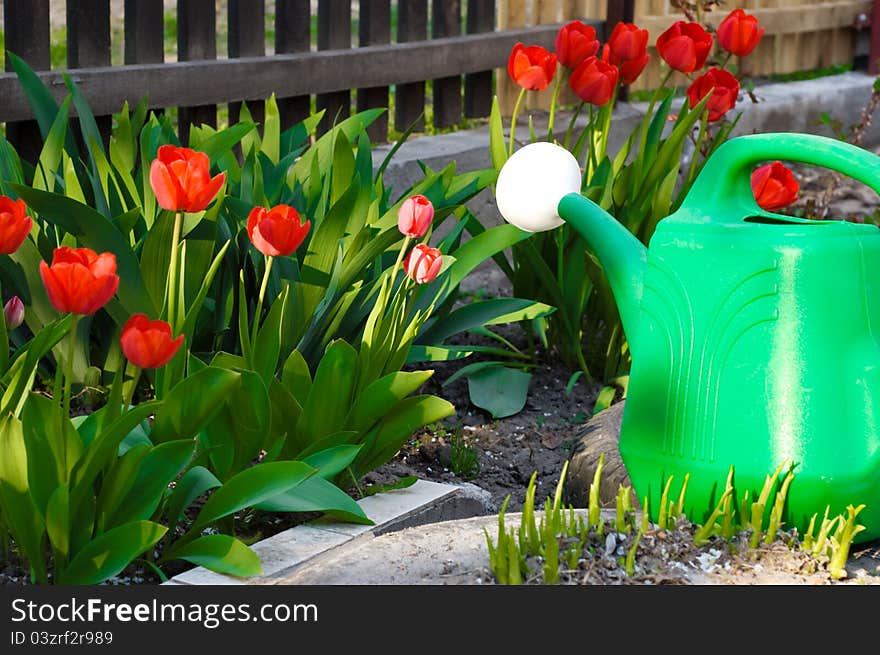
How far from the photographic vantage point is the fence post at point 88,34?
3434 millimetres

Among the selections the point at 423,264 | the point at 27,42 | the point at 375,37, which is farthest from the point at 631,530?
the point at 375,37

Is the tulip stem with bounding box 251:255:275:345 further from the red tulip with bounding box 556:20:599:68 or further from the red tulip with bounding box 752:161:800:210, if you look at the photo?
the red tulip with bounding box 556:20:599:68

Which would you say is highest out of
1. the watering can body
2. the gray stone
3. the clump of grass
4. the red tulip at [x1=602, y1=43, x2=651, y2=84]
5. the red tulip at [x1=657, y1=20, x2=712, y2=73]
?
the red tulip at [x1=657, y1=20, x2=712, y2=73]

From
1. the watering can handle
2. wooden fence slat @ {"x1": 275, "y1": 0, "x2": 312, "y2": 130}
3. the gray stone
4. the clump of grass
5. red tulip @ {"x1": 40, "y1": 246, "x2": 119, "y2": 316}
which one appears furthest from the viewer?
wooden fence slat @ {"x1": 275, "y1": 0, "x2": 312, "y2": 130}

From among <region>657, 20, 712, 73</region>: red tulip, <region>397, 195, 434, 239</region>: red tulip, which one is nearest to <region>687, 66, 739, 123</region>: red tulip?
<region>657, 20, 712, 73</region>: red tulip

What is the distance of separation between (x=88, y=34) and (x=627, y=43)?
1.51m

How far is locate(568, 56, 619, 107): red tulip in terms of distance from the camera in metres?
2.85

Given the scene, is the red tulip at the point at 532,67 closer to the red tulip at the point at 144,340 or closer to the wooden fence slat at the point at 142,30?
the wooden fence slat at the point at 142,30

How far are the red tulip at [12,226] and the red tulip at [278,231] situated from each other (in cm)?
32

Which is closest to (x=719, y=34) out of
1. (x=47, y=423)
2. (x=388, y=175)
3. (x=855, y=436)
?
(x=388, y=175)

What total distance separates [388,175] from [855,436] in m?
2.25

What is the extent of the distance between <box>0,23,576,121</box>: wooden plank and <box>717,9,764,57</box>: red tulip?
4.53 ft

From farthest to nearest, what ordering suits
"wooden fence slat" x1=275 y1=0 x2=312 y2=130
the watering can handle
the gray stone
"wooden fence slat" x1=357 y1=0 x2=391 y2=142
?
"wooden fence slat" x1=357 y1=0 x2=391 y2=142 < "wooden fence slat" x1=275 y1=0 x2=312 y2=130 < the gray stone < the watering can handle

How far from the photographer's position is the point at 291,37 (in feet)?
13.0
